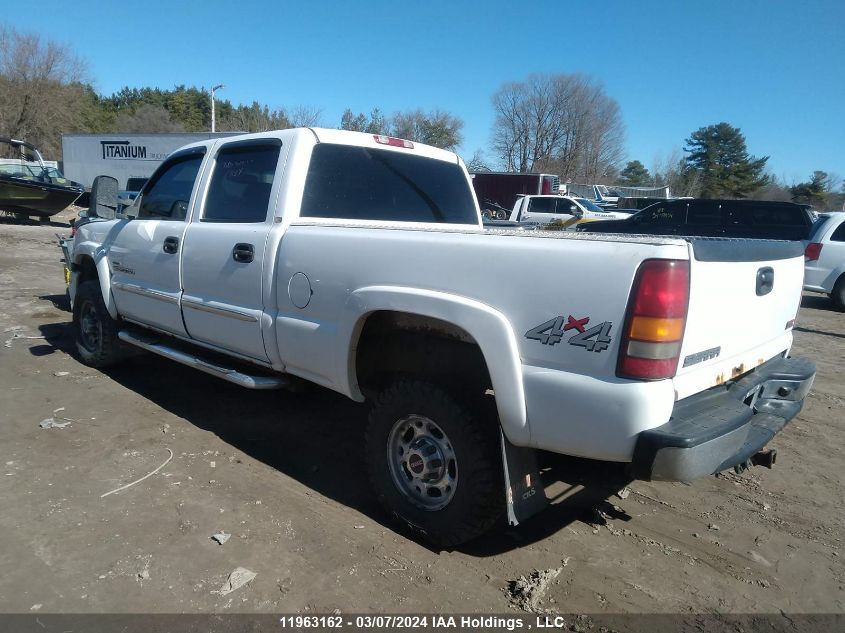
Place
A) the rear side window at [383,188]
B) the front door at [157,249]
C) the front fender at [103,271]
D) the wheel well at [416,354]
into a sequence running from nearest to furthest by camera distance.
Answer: the wheel well at [416,354]
the rear side window at [383,188]
the front door at [157,249]
the front fender at [103,271]

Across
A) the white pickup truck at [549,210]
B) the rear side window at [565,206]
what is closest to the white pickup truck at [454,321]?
the white pickup truck at [549,210]

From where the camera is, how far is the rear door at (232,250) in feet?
11.5

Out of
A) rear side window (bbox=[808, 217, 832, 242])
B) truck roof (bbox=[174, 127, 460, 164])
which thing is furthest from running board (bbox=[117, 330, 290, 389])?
rear side window (bbox=[808, 217, 832, 242])

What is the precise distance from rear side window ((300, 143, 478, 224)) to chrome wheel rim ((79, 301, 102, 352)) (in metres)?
3.02

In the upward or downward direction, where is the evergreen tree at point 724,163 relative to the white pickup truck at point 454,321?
upward

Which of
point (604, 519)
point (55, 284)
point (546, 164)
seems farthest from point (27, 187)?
point (546, 164)

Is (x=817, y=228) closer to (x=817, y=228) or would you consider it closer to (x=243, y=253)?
(x=817, y=228)

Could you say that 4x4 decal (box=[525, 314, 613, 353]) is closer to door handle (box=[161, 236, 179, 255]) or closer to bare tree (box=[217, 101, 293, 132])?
door handle (box=[161, 236, 179, 255])

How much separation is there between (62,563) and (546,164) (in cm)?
6687

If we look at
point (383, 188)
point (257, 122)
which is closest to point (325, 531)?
point (383, 188)

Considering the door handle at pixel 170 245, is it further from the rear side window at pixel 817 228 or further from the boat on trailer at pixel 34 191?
the boat on trailer at pixel 34 191

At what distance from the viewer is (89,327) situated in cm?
546

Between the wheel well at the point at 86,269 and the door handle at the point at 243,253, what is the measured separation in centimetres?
250

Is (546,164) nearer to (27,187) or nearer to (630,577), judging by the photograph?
(27,187)
